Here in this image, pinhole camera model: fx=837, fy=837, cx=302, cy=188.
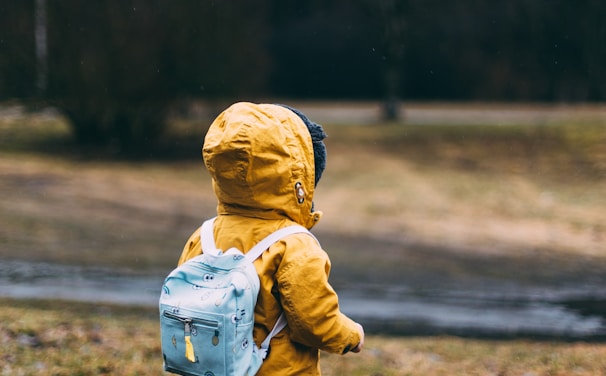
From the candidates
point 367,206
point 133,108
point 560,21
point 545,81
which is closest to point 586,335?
point 367,206

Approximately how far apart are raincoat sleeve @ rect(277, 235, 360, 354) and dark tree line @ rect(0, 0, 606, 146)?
44.6 feet

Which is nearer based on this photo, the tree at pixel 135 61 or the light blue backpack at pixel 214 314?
the light blue backpack at pixel 214 314

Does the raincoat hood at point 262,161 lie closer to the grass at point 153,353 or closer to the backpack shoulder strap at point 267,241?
the backpack shoulder strap at point 267,241

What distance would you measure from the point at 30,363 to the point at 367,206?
8.47m

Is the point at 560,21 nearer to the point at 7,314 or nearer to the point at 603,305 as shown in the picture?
the point at 603,305

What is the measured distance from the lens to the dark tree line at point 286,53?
50.5 ft

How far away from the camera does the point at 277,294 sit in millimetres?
2598

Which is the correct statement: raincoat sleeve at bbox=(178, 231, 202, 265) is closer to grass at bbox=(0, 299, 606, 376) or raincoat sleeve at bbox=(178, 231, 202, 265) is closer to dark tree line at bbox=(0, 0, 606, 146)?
grass at bbox=(0, 299, 606, 376)

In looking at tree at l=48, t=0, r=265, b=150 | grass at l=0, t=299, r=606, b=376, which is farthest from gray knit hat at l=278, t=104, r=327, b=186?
tree at l=48, t=0, r=265, b=150

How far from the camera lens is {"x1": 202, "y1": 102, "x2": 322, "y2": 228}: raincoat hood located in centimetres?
254

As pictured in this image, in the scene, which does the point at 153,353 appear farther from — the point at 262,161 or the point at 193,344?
the point at 262,161

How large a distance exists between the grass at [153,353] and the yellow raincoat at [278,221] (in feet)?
8.16

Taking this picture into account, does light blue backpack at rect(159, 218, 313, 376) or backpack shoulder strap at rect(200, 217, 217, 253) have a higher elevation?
backpack shoulder strap at rect(200, 217, 217, 253)

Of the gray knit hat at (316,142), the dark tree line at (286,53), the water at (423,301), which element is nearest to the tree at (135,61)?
the dark tree line at (286,53)
